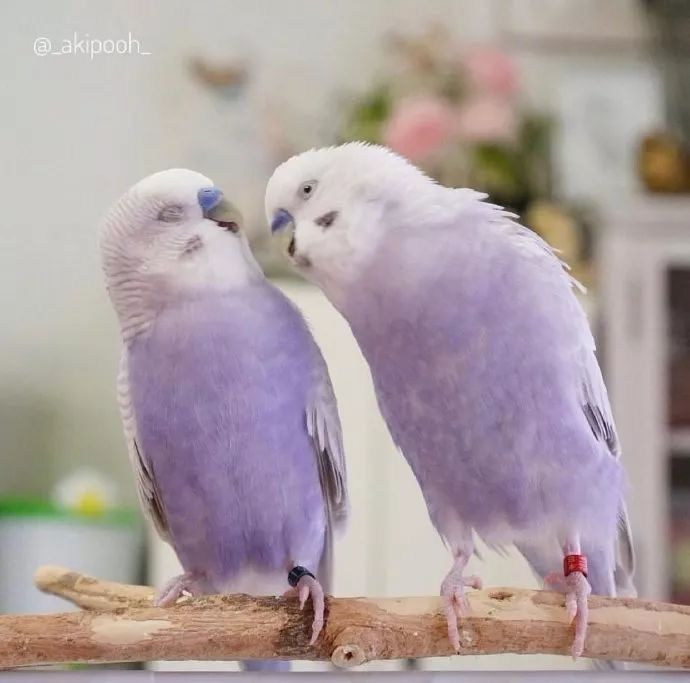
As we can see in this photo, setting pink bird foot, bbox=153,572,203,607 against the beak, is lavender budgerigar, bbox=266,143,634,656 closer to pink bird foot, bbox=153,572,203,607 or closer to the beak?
the beak

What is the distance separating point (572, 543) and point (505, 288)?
0.58 ft

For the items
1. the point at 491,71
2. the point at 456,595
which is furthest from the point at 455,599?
the point at 491,71

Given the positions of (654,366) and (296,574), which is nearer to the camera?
(296,574)

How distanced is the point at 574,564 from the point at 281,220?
11.9 inches

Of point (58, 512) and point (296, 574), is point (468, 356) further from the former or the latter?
point (58, 512)

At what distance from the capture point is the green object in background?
2.30 ft

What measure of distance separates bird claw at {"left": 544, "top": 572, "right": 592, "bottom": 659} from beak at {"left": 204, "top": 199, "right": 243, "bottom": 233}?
0.32 m

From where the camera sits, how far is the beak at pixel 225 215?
624 mm

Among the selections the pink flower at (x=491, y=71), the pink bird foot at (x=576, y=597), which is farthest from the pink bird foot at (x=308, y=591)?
the pink flower at (x=491, y=71)

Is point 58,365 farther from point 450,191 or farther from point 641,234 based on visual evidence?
point 641,234

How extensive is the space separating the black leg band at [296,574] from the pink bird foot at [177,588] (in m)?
0.06

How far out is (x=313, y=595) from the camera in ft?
1.93

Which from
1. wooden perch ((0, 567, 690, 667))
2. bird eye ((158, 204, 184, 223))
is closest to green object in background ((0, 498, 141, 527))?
wooden perch ((0, 567, 690, 667))

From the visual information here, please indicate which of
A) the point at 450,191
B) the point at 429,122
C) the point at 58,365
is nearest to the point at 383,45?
the point at 429,122
